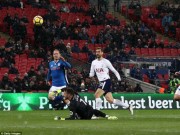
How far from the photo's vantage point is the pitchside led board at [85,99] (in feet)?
108

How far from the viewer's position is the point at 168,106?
1400 inches

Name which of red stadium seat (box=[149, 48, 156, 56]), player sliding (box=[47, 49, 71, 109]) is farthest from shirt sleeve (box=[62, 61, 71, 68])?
red stadium seat (box=[149, 48, 156, 56])

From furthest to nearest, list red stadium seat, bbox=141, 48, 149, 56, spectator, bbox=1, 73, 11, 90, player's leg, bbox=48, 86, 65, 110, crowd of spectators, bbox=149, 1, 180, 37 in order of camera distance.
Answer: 1. crowd of spectators, bbox=149, 1, 180, 37
2. red stadium seat, bbox=141, 48, 149, 56
3. spectator, bbox=1, 73, 11, 90
4. player's leg, bbox=48, 86, 65, 110

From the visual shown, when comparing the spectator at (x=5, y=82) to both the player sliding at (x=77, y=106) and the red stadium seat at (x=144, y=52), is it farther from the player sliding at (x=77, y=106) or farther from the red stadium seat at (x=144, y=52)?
the player sliding at (x=77, y=106)

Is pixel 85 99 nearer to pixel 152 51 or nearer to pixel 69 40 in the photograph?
pixel 69 40

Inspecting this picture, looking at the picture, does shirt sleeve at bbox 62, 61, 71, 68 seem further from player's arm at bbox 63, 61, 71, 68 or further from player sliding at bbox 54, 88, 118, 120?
player sliding at bbox 54, 88, 118, 120

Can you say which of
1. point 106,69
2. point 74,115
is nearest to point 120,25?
point 106,69

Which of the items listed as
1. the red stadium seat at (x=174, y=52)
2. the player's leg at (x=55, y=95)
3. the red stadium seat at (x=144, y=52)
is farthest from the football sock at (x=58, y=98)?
the red stadium seat at (x=174, y=52)

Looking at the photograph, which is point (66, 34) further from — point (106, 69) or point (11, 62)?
point (106, 69)

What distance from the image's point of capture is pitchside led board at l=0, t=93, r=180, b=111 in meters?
32.9

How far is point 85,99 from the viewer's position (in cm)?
3394

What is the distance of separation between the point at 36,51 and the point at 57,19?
218 inches

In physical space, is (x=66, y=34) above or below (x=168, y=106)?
above

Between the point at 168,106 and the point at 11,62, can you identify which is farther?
the point at 11,62
